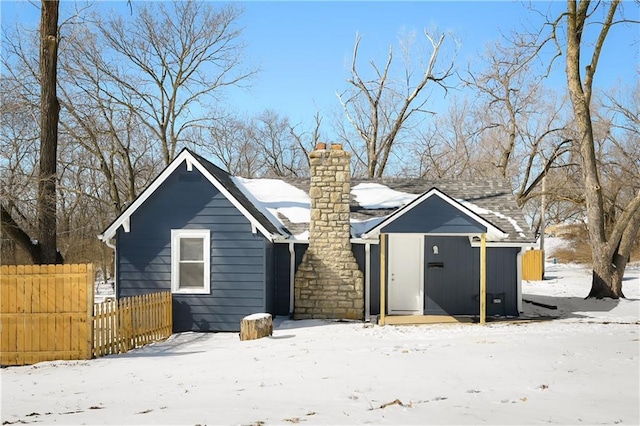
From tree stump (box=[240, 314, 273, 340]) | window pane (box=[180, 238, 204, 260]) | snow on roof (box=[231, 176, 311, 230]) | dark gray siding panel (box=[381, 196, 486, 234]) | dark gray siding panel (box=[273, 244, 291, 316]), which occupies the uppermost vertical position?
snow on roof (box=[231, 176, 311, 230])

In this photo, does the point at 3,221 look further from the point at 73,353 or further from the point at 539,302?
the point at 539,302

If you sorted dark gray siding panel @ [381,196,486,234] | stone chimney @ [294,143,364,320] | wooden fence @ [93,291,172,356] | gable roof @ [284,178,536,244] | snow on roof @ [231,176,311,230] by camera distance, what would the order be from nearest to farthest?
1. wooden fence @ [93,291,172,356]
2. dark gray siding panel @ [381,196,486,234]
3. stone chimney @ [294,143,364,320]
4. gable roof @ [284,178,536,244]
5. snow on roof @ [231,176,311,230]

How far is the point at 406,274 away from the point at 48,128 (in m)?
11.1

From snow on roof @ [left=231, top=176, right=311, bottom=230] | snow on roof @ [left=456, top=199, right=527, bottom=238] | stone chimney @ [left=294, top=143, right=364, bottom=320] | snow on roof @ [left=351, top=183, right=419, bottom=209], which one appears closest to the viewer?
stone chimney @ [left=294, top=143, right=364, bottom=320]

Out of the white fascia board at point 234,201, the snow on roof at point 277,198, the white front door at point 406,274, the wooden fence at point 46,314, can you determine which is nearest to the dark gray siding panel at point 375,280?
the white front door at point 406,274

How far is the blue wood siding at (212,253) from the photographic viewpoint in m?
13.8

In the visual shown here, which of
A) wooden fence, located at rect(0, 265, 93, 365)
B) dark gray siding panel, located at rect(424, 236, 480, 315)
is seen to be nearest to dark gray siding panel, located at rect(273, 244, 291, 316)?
dark gray siding panel, located at rect(424, 236, 480, 315)

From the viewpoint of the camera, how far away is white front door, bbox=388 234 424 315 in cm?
1562

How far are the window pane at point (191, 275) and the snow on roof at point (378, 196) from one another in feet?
18.7

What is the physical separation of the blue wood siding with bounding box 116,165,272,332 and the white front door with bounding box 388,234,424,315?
374 centimetres

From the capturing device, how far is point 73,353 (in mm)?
10453

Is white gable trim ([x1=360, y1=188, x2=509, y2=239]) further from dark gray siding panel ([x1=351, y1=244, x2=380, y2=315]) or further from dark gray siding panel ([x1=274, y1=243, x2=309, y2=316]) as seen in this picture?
dark gray siding panel ([x1=274, y1=243, x2=309, y2=316])

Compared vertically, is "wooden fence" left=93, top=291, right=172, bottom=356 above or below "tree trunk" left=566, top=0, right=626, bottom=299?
below

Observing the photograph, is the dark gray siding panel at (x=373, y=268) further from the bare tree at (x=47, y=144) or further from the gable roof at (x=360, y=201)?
the bare tree at (x=47, y=144)
